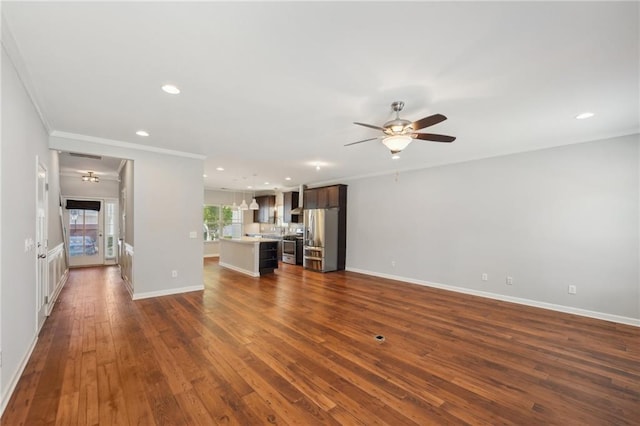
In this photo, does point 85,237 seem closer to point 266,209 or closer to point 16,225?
point 266,209

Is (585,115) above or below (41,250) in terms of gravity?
above

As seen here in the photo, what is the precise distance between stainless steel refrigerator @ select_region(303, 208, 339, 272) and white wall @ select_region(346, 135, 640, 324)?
63.4 inches

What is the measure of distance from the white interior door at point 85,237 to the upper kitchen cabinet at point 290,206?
18.3 feet

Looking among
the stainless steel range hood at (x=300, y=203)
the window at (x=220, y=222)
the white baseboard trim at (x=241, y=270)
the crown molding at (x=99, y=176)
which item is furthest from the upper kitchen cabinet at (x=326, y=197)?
the crown molding at (x=99, y=176)

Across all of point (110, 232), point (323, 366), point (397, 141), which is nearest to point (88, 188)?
point (110, 232)

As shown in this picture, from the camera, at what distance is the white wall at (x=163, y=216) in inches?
184

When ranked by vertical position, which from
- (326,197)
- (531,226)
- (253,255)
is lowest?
(253,255)

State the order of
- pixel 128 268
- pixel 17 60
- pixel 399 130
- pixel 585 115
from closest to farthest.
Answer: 1. pixel 17 60
2. pixel 399 130
3. pixel 585 115
4. pixel 128 268

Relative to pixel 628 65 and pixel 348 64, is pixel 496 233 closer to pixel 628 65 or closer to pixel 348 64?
pixel 628 65

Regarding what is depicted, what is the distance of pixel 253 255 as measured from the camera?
6812 millimetres

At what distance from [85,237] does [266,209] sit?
5.69 m

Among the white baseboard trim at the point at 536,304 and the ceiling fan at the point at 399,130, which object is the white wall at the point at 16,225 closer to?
the ceiling fan at the point at 399,130

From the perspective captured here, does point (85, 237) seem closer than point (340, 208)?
No

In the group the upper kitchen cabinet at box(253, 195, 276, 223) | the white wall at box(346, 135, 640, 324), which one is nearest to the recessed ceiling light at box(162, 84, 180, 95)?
the white wall at box(346, 135, 640, 324)
